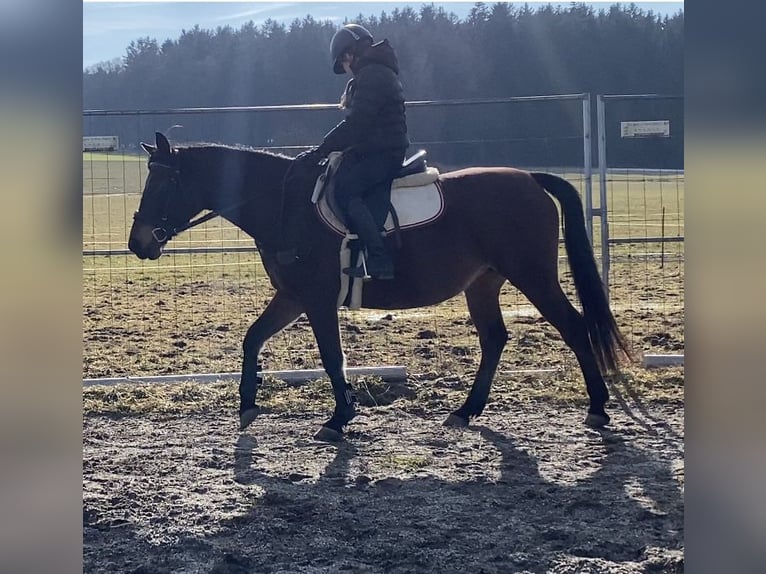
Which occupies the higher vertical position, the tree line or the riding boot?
the tree line

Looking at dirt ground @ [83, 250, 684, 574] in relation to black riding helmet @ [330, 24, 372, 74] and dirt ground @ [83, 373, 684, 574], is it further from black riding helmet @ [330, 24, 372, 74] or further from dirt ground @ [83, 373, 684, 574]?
black riding helmet @ [330, 24, 372, 74]

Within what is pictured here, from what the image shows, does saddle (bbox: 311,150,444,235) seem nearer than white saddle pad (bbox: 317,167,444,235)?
Yes

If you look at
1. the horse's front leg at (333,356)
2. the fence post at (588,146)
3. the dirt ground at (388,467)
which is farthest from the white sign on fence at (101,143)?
the fence post at (588,146)

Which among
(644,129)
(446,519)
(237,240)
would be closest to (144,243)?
(446,519)

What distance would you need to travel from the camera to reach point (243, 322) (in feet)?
29.3

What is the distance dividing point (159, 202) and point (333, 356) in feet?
4.72

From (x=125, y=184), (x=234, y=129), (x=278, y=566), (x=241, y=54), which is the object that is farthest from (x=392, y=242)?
(x=241, y=54)

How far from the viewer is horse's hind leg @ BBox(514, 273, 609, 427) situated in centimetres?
542

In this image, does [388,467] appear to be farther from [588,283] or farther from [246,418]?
[588,283]

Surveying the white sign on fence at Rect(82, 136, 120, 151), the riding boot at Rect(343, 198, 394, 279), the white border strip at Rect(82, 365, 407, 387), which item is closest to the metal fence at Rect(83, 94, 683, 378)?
the white sign on fence at Rect(82, 136, 120, 151)

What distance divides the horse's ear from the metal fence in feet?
5.75
